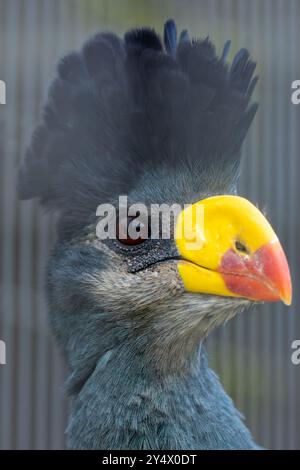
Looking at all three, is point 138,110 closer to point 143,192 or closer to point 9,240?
point 143,192

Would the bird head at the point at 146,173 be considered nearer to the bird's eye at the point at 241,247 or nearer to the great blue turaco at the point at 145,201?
the great blue turaco at the point at 145,201

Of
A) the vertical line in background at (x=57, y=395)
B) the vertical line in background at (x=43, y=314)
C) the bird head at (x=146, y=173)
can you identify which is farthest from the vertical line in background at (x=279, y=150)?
the bird head at (x=146, y=173)

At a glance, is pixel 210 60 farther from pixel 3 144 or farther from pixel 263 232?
pixel 3 144

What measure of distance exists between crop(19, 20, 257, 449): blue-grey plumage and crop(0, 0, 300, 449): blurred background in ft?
9.56

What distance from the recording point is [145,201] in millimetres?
2926

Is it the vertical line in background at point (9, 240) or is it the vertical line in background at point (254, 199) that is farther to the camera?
the vertical line in background at point (254, 199)

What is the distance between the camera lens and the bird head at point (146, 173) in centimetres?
286

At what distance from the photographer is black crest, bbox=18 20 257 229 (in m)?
2.90

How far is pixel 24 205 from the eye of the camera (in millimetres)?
6059

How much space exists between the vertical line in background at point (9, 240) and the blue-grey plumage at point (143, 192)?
292 centimetres

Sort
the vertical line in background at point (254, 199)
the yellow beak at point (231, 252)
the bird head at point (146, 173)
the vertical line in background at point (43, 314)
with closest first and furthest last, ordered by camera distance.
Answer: the yellow beak at point (231, 252) < the bird head at point (146, 173) < the vertical line in background at point (43, 314) < the vertical line in background at point (254, 199)

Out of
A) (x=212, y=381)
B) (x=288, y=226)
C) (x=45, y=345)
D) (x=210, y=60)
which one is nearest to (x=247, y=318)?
(x=288, y=226)

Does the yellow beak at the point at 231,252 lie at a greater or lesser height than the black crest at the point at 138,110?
lesser

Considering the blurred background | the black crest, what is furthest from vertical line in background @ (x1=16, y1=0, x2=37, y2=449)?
the black crest
